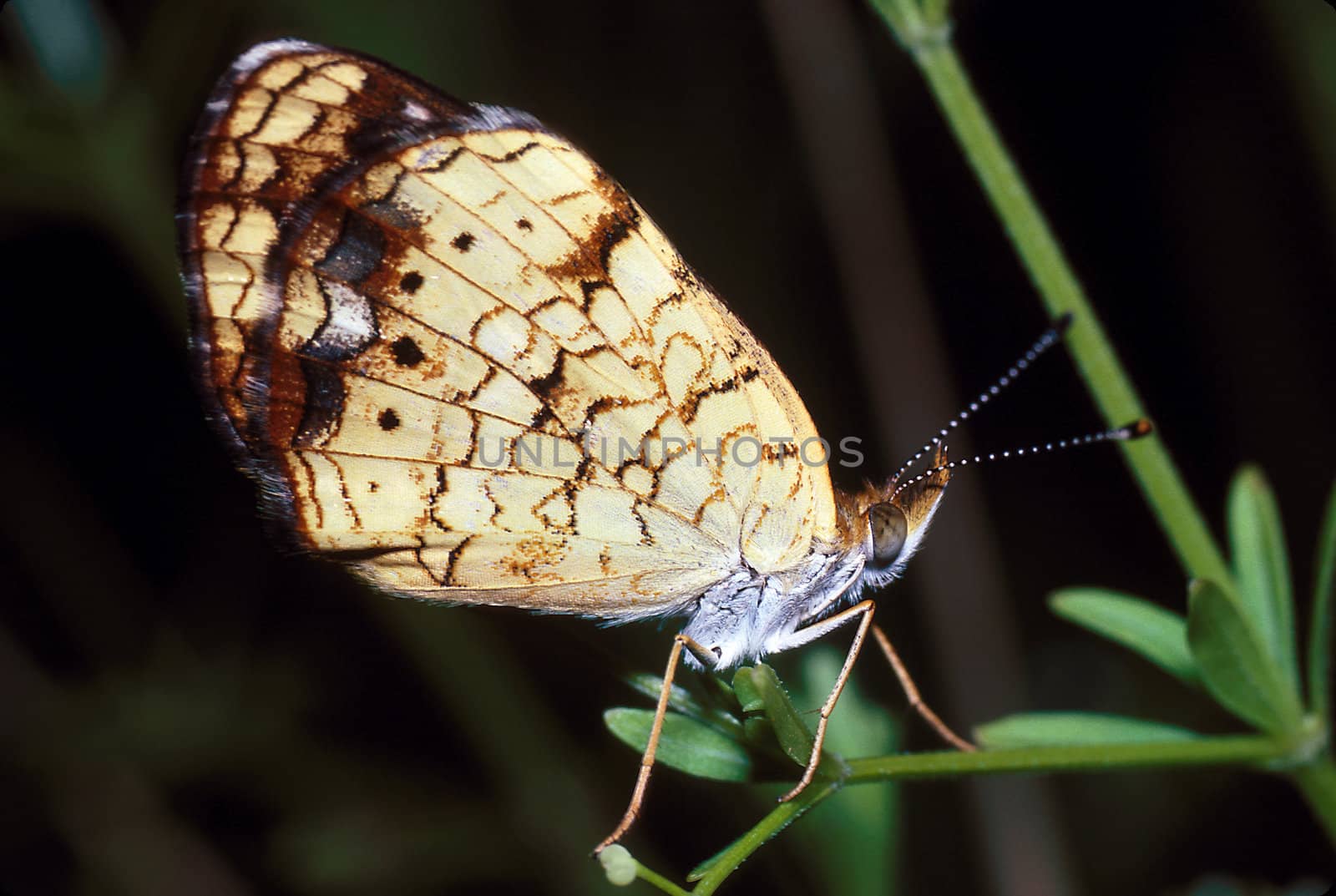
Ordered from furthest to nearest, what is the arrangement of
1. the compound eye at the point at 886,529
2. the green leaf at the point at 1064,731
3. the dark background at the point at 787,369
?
the dark background at the point at 787,369 < the compound eye at the point at 886,529 < the green leaf at the point at 1064,731

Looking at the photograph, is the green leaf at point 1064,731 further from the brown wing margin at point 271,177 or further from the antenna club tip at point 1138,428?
the brown wing margin at point 271,177

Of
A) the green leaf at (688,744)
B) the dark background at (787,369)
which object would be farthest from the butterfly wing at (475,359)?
the dark background at (787,369)

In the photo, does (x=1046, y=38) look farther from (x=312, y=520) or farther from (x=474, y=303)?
(x=312, y=520)

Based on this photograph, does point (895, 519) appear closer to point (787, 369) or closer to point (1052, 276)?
point (1052, 276)

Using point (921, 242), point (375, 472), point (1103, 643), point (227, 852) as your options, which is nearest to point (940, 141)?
point (921, 242)

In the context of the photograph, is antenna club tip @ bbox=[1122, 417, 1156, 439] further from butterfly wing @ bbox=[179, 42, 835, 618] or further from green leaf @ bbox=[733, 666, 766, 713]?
green leaf @ bbox=[733, 666, 766, 713]
